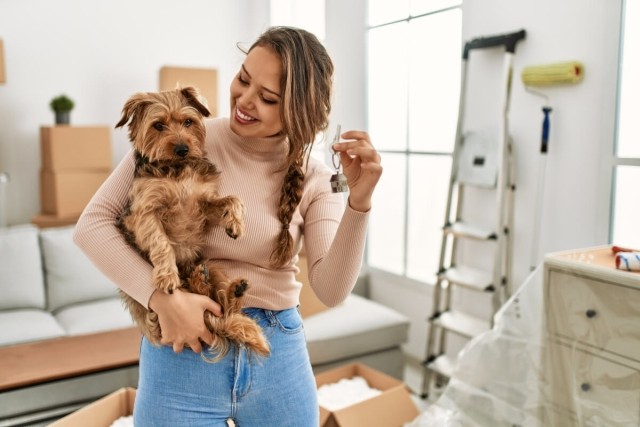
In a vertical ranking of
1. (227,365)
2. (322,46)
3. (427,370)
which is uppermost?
(322,46)

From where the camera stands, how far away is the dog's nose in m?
1.21

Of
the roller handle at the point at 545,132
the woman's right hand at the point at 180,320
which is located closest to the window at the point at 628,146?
the roller handle at the point at 545,132

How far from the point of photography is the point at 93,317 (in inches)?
121

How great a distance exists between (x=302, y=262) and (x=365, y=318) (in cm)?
47

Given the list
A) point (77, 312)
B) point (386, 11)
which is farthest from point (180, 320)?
point (386, 11)

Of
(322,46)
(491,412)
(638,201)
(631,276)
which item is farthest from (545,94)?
(322,46)

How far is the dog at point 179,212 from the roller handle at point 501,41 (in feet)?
5.93

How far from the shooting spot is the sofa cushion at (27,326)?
2.78 m

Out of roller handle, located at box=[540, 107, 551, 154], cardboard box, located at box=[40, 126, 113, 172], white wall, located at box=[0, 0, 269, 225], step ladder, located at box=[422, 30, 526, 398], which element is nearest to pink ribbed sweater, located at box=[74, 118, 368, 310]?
roller handle, located at box=[540, 107, 551, 154]

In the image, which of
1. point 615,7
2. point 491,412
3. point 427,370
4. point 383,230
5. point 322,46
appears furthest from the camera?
point 383,230

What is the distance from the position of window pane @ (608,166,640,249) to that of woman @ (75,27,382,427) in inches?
61.3

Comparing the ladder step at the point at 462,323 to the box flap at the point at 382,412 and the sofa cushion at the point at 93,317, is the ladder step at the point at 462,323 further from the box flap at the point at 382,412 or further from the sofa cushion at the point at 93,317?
the sofa cushion at the point at 93,317

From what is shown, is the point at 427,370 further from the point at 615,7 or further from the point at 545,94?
the point at 615,7

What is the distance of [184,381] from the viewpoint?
1077 mm
